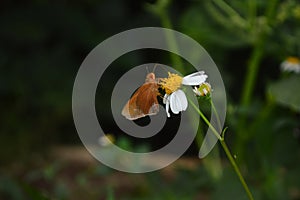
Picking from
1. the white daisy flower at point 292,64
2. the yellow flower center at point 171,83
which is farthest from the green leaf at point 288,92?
the yellow flower center at point 171,83

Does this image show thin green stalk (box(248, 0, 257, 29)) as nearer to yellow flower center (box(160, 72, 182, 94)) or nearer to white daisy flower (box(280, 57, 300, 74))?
white daisy flower (box(280, 57, 300, 74))

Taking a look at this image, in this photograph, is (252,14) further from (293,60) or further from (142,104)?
(142,104)

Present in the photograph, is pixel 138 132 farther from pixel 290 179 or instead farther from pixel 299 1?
pixel 299 1

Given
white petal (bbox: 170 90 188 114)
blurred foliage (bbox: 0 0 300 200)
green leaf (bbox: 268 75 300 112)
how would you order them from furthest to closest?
blurred foliage (bbox: 0 0 300 200) < green leaf (bbox: 268 75 300 112) < white petal (bbox: 170 90 188 114)

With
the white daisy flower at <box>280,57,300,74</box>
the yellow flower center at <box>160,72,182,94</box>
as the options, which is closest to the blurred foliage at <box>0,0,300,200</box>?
the white daisy flower at <box>280,57,300,74</box>

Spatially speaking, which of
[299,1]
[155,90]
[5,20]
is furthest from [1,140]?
[155,90]

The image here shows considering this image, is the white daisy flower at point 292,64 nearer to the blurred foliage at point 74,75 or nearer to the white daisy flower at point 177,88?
the blurred foliage at point 74,75
